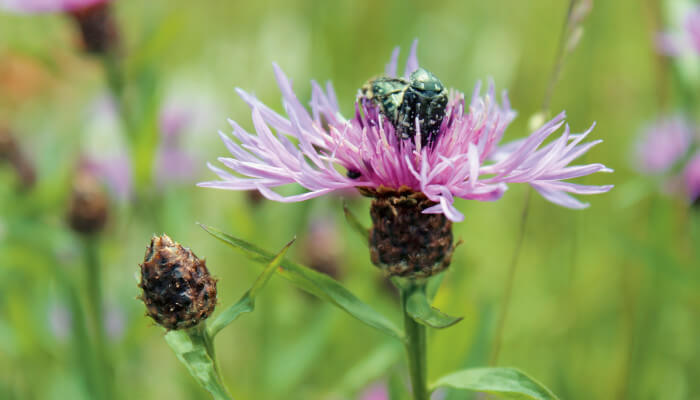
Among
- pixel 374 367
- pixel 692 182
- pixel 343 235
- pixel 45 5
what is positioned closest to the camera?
pixel 374 367

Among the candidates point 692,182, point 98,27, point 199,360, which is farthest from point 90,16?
point 692,182

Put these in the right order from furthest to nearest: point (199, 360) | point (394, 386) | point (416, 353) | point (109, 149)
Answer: point (109, 149) → point (394, 386) → point (416, 353) → point (199, 360)

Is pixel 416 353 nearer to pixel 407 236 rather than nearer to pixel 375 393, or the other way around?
pixel 407 236

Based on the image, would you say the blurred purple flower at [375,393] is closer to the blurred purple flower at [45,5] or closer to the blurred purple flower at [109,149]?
the blurred purple flower at [109,149]

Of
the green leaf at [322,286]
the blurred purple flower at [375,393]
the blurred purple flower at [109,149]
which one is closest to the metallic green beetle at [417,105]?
the green leaf at [322,286]

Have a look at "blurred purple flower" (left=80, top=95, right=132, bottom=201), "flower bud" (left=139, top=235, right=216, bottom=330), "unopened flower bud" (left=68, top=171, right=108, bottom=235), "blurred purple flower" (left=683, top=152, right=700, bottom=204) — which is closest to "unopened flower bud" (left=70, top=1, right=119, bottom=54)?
"blurred purple flower" (left=80, top=95, right=132, bottom=201)

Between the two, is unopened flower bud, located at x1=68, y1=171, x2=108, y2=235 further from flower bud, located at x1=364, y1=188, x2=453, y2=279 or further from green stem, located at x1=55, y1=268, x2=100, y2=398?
flower bud, located at x1=364, y1=188, x2=453, y2=279

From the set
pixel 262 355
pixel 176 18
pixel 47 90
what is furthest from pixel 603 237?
pixel 47 90
